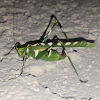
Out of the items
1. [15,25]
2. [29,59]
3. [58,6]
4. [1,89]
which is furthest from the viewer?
[58,6]

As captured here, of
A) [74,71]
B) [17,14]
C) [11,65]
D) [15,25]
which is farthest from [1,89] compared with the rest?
[17,14]

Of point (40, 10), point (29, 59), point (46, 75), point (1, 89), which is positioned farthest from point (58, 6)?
point (1, 89)

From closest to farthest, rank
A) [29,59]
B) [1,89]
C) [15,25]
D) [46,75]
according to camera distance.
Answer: [1,89]
[46,75]
[29,59]
[15,25]

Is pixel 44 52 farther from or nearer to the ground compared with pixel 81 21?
nearer to the ground

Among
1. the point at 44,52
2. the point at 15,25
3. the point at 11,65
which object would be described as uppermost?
the point at 15,25

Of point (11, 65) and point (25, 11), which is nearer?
point (11, 65)

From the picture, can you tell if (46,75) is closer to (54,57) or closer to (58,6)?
(54,57)
